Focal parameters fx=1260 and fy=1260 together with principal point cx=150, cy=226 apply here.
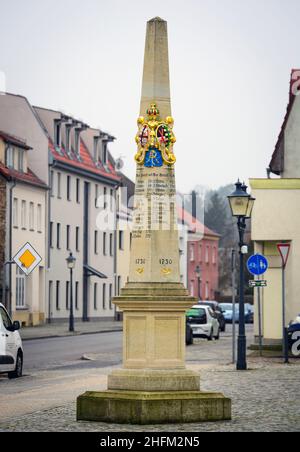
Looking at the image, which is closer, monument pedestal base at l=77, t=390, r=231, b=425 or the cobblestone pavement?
the cobblestone pavement

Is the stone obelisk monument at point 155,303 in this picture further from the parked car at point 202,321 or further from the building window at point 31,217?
the building window at point 31,217

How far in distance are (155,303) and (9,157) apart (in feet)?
180

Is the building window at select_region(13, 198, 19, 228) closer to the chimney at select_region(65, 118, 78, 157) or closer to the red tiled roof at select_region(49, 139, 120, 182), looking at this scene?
the red tiled roof at select_region(49, 139, 120, 182)

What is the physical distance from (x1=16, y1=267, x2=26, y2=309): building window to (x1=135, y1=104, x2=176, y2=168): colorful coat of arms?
53942 mm

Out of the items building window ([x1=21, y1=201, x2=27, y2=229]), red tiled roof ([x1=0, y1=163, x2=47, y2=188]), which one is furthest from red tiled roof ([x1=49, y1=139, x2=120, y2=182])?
building window ([x1=21, y1=201, x2=27, y2=229])

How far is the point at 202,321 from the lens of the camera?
5241cm

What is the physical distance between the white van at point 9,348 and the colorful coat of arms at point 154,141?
1133cm

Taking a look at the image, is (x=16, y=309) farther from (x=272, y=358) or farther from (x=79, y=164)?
(x=272, y=358)

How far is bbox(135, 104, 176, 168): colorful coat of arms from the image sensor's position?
17.6 meters

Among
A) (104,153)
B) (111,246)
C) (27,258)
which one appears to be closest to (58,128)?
(104,153)

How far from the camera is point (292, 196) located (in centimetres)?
4091

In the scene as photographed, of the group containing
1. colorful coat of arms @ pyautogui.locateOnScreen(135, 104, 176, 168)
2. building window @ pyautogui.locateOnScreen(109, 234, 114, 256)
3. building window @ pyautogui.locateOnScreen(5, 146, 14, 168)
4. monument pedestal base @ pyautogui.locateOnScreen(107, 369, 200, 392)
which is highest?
building window @ pyautogui.locateOnScreen(5, 146, 14, 168)

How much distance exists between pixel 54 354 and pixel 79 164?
43.7 metres
